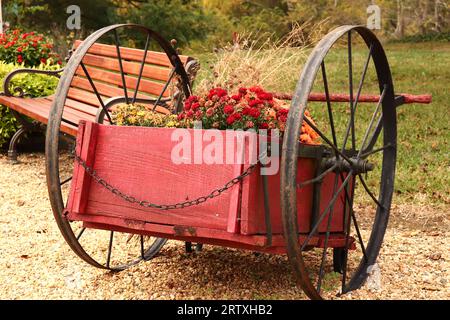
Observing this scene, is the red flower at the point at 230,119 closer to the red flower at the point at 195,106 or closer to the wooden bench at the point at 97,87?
the red flower at the point at 195,106

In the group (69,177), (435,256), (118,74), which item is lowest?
(435,256)

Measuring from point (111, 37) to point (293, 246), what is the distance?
11.0 metres

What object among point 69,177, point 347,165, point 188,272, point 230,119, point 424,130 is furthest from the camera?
point 424,130

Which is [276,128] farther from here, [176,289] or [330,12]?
[330,12]

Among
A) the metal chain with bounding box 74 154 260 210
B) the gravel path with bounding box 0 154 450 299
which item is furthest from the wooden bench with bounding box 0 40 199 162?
the metal chain with bounding box 74 154 260 210

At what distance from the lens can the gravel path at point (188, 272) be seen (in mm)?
3561

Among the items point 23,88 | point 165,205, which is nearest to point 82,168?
point 165,205

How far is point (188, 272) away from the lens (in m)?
3.83

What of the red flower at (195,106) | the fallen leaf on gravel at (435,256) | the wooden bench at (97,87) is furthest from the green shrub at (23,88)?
the fallen leaf on gravel at (435,256)

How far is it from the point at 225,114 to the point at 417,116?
A: 671 cm

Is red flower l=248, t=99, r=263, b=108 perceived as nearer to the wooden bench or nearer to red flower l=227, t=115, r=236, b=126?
red flower l=227, t=115, r=236, b=126

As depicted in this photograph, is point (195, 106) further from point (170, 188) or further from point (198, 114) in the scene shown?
point (170, 188)

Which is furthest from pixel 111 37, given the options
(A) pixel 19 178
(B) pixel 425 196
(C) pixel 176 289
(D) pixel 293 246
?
(D) pixel 293 246

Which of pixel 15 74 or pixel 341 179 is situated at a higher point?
pixel 15 74
